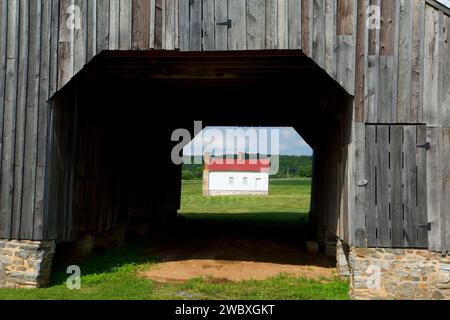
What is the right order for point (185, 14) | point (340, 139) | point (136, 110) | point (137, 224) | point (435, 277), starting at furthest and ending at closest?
1. point (137, 224)
2. point (136, 110)
3. point (340, 139)
4. point (185, 14)
5. point (435, 277)

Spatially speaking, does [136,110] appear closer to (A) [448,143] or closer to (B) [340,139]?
(B) [340,139]

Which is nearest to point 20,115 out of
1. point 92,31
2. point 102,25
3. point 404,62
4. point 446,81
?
point 92,31

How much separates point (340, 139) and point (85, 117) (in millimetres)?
6036

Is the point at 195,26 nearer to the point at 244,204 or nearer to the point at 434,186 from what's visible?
the point at 434,186

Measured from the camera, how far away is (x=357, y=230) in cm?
868

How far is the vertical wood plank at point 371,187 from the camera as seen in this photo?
865 centimetres

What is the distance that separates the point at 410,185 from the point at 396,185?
0.25m

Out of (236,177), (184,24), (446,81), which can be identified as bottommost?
(236,177)

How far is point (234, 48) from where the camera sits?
8.90 meters

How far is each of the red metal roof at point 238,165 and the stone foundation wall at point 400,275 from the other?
136ft

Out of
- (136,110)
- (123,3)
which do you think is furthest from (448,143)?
(136,110)

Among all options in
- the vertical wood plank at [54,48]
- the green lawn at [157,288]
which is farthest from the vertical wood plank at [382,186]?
the vertical wood plank at [54,48]

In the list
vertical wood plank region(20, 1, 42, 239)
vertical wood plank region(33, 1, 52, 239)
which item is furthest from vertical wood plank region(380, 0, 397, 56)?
vertical wood plank region(20, 1, 42, 239)

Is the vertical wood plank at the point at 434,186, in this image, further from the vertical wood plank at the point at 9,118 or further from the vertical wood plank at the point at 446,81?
the vertical wood plank at the point at 9,118
